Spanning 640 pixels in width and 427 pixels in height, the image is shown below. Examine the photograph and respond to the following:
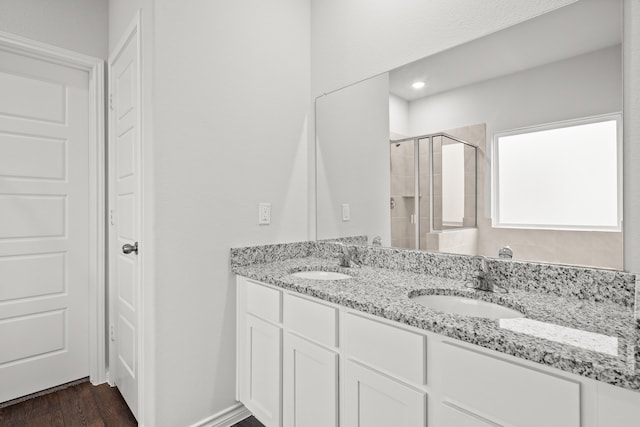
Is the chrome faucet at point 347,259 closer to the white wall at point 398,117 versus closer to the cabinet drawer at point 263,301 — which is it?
the cabinet drawer at point 263,301

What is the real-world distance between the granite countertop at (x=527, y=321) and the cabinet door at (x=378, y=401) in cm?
21

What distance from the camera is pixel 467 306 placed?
4.04 feet

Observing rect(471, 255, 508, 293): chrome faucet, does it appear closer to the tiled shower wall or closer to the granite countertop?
the granite countertop

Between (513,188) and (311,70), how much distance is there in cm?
146

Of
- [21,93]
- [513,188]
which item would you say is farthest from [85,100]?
[513,188]

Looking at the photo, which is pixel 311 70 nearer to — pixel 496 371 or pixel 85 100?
pixel 85 100

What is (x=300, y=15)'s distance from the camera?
215 centimetres

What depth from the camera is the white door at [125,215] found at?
1713mm

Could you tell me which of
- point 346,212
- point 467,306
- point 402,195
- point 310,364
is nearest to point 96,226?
point 346,212

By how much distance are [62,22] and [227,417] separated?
8.32 feet

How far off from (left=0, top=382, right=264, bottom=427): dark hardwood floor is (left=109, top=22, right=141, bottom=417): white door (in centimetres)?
8

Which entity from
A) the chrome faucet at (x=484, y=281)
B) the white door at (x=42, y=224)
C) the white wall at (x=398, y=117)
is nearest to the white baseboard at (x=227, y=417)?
the white door at (x=42, y=224)

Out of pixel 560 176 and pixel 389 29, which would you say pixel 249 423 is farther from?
pixel 389 29

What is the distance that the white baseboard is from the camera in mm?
1711
